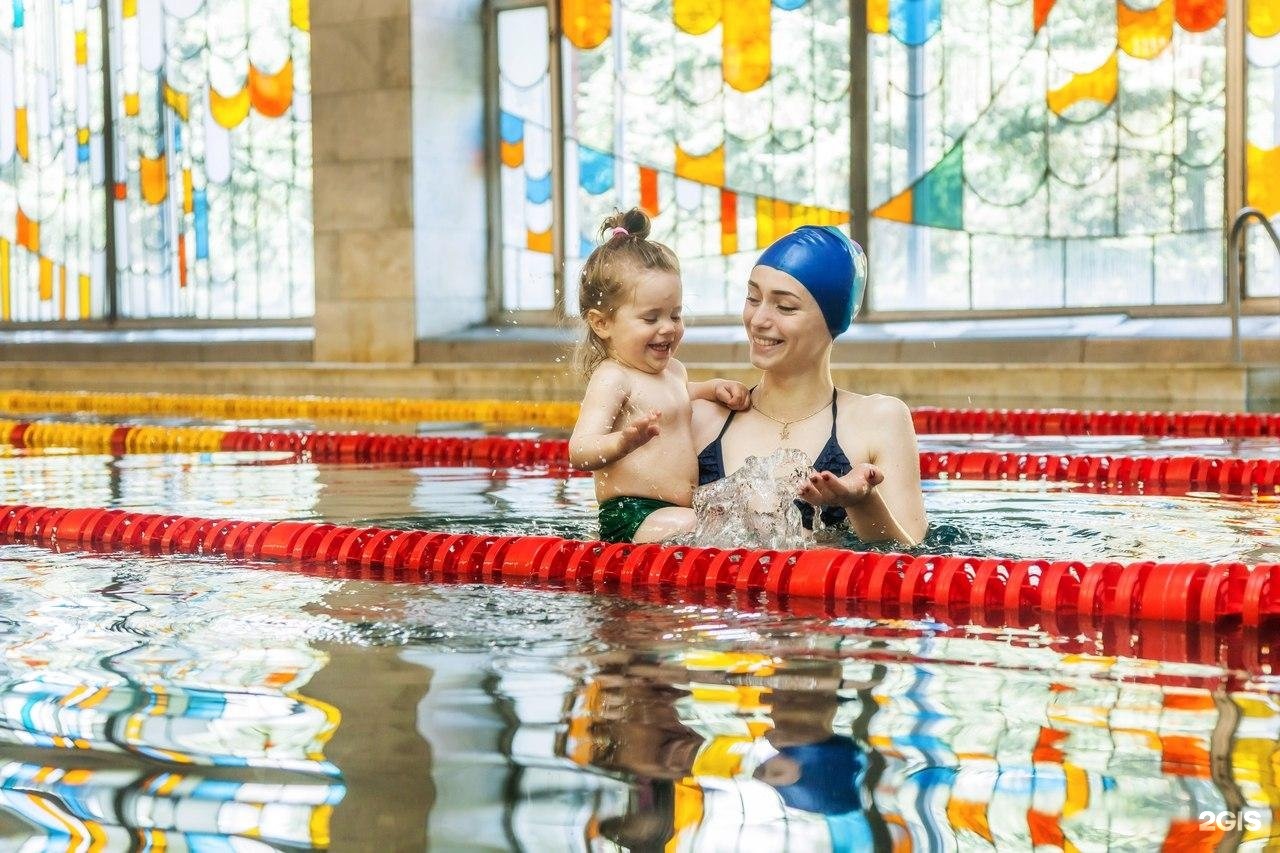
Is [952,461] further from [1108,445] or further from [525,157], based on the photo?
[525,157]

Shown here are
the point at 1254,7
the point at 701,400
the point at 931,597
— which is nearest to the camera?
the point at 931,597

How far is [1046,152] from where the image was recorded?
11.5 m

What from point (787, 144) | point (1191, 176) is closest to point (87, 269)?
point (787, 144)

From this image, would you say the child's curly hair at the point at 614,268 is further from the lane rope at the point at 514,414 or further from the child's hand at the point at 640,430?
the lane rope at the point at 514,414

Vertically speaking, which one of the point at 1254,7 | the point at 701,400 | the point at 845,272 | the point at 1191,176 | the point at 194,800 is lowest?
the point at 194,800

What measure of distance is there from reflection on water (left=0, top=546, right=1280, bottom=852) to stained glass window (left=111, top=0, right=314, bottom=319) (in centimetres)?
1191

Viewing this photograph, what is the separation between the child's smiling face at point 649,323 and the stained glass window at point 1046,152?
768 cm

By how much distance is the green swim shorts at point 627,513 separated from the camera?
4414mm

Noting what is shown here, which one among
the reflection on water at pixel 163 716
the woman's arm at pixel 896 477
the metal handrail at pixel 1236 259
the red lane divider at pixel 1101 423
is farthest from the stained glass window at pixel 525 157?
the reflection on water at pixel 163 716

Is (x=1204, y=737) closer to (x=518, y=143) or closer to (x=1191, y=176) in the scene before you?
(x=1191, y=176)

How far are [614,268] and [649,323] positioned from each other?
0.58 ft

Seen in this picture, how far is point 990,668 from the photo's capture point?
9.62 ft

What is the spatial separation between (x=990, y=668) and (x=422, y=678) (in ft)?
3.33

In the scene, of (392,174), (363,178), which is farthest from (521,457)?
(363,178)
